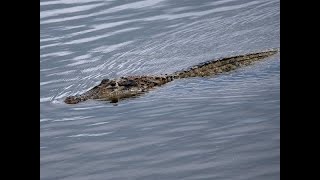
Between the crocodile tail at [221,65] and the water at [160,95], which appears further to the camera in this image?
the crocodile tail at [221,65]

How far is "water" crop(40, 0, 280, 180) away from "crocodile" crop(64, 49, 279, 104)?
13cm

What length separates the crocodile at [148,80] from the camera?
583 cm

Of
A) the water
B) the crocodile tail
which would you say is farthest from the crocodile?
the water

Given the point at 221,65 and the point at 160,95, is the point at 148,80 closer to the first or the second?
the point at 160,95

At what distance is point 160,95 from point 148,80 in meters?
0.46

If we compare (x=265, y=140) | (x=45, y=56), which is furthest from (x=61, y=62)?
(x=265, y=140)

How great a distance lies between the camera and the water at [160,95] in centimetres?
403

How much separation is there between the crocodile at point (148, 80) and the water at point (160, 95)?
135 mm

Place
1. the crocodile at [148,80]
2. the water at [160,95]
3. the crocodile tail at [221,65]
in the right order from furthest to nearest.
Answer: the crocodile tail at [221,65] < the crocodile at [148,80] < the water at [160,95]

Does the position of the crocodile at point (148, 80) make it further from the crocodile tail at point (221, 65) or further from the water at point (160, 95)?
the water at point (160, 95)

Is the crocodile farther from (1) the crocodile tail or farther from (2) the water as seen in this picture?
(2) the water

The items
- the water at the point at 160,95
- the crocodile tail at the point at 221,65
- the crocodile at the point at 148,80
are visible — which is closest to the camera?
the water at the point at 160,95

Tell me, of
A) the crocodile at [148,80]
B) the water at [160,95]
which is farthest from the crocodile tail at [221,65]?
the water at [160,95]

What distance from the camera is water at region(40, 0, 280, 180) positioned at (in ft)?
13.2
